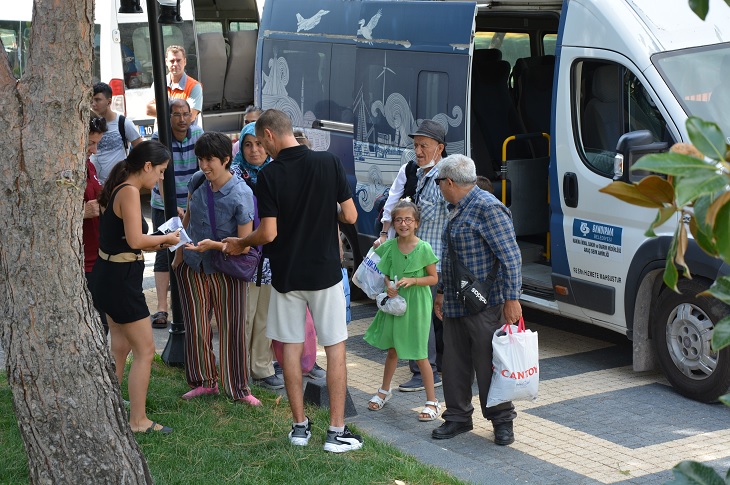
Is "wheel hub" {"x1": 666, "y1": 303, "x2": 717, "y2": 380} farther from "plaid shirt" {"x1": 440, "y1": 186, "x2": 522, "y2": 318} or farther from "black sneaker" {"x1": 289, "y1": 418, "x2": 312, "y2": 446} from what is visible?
"black sneaker" {"x1": 289, "y1": 418, "x2": 312, "y2": 446}

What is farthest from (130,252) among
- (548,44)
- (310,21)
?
(548,44)

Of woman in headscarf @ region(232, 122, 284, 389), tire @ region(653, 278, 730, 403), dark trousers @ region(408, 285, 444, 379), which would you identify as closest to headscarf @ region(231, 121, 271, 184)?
woman in headscarf @ region(232, 122, 284, 389)

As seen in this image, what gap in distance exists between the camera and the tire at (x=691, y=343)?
21.6ft

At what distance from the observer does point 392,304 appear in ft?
22.0

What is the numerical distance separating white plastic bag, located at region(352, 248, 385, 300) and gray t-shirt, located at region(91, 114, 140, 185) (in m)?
2.58

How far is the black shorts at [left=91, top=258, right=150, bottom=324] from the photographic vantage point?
19.1 feet


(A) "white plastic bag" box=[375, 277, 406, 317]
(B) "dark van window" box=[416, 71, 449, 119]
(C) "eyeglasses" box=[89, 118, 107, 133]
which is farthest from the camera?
(B) "dark van window" box=[416, 71, 449, 119]

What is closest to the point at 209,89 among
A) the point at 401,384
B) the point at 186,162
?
the point at 186,162

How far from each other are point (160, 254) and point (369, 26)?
2.57 metres

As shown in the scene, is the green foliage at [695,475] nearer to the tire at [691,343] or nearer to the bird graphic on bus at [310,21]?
the tire at [691,343]

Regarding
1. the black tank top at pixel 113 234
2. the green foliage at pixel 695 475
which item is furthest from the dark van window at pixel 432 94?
the green foliage at pixel 695 475

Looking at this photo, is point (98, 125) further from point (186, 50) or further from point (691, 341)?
point (186, 50)

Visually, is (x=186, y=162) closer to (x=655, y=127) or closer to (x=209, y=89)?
(x=655, y=127)

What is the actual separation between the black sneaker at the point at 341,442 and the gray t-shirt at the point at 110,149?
3623 mm
